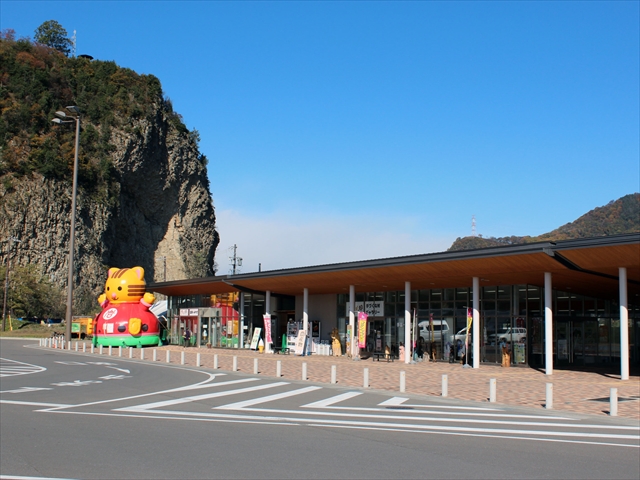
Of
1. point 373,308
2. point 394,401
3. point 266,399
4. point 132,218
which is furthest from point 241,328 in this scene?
point 132,218

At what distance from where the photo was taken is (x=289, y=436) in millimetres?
10320

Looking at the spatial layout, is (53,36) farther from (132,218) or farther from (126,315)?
(126,315)

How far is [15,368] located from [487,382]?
55.9 ft

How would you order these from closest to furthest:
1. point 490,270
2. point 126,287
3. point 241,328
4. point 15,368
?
point 15,368 < point 490,270 < point 126,287 < point 241,328

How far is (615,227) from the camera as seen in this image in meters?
113

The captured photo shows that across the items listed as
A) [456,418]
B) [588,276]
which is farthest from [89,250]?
[456,418]

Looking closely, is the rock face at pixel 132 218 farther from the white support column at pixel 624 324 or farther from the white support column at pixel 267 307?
the white support column at pixel 624 324

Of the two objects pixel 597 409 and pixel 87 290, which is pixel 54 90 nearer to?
pixel 87 290

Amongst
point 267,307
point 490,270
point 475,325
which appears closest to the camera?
point 490,270

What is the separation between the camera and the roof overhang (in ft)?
69.0

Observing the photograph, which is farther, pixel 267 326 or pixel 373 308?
pixel 267 326

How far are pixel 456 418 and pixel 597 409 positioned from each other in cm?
386

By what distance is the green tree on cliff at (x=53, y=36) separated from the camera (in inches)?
4309

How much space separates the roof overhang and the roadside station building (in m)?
0.04
